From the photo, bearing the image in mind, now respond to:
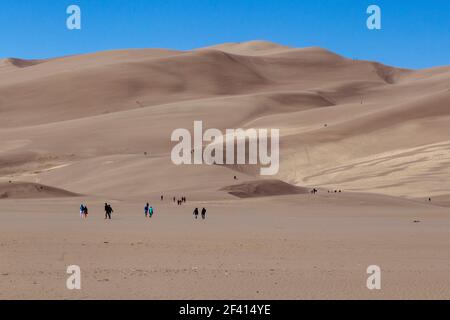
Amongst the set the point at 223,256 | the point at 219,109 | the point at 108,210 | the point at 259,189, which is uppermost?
the point at 219,109

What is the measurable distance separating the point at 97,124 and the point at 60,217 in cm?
7263

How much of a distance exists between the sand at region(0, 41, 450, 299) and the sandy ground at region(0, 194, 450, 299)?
0.19ft

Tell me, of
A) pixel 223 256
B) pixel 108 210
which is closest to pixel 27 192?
pixel 108 210

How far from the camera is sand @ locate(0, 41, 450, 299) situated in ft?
53.6

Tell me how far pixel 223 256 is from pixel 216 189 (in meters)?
35.8

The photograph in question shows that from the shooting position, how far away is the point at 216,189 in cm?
5588

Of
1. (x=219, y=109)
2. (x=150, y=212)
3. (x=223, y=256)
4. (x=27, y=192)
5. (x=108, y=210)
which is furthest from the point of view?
(x=219, y=109)

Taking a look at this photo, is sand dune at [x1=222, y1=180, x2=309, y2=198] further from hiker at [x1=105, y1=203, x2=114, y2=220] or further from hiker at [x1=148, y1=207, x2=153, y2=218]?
hiker at [x1=105, y1=203, x2=114, y2=220]

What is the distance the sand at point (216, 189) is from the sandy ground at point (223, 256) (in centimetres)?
6

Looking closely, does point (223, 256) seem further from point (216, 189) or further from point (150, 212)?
point (216, 189)

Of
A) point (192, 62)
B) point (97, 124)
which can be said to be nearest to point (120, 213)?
point (97, 124)

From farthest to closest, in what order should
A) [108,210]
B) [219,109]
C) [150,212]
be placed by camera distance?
[219,109] < [150,212] < [108,210]

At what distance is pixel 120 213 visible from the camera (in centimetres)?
4147

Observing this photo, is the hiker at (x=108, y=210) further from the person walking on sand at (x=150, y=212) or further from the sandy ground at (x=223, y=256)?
the person walking on sand at (x=150, y=212)
